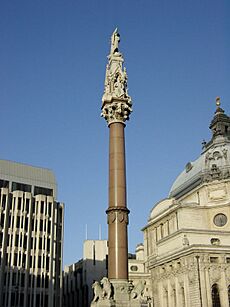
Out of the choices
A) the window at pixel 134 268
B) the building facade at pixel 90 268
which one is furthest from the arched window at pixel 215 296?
the building facade at pixel 90 268

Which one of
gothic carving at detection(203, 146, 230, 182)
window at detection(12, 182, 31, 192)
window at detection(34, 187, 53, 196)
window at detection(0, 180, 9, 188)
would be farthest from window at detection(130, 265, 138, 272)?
window at detection(0, 180, 9, 188)

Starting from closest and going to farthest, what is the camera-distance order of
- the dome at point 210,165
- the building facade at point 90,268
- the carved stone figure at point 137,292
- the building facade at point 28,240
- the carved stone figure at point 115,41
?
the carved stone figure at point 137,292, the carved stone figure at point 115,41, the building facade at point 28,240, the dome at point 210,165, the building facade at point 90,268

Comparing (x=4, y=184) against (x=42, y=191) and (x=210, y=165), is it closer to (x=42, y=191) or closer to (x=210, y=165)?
(x=42, y=191)

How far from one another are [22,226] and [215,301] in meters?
40.6

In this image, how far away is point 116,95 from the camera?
117 feet

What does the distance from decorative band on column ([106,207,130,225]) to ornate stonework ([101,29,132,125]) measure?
737cm

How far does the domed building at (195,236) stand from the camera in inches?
2921

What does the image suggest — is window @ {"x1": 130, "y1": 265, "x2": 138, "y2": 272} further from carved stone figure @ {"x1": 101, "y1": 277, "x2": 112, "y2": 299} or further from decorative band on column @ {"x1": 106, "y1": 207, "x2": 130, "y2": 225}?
carved stone figure @ {"x1": 101, "y1": 277, "x2": 112, "y2": 299}

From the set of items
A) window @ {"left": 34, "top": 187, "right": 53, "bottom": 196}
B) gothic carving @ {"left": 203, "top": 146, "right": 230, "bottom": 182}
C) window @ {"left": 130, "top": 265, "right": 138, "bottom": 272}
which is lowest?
window @ {"left": 130, "top": 265, "right": 138, "bottom": 272}

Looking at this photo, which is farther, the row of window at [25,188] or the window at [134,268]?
the window at [134,268]

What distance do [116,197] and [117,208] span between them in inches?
37.2

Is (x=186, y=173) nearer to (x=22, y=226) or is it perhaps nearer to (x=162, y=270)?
(x=162, y=270)

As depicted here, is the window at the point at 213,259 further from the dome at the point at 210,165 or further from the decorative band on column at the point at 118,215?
the decorative band on column at the point at 118,215

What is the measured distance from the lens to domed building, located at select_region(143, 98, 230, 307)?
74188 mm
